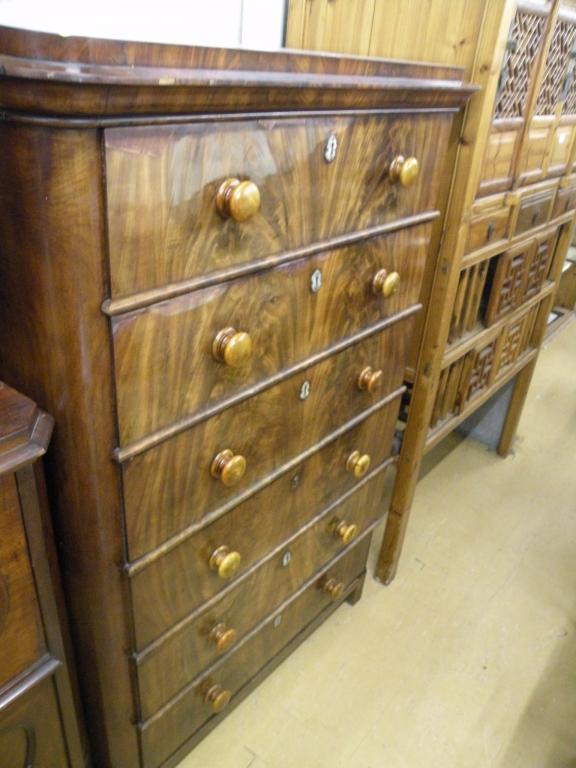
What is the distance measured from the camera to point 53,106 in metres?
0.53

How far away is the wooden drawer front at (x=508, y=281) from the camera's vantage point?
5.43 feet

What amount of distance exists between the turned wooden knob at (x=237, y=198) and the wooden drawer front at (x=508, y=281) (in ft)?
3.66

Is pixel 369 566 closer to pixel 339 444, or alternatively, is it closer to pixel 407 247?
pixel 339 444

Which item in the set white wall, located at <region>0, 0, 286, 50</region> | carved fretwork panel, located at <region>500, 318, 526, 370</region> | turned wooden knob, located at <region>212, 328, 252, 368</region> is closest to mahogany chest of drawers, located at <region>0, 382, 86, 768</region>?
turned wooden knob, located at <region>212, 328, 252, 368</region>

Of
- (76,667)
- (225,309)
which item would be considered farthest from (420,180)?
(76,667)

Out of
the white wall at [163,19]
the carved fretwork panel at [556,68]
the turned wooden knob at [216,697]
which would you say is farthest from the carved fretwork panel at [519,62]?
the turned wooden knob at [216,697]

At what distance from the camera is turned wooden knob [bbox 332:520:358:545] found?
1.35 m

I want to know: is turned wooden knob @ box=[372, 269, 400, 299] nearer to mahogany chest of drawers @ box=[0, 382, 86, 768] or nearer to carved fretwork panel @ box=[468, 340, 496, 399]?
mahogany chest of drawers @ box=[0, 382, 86, 768]

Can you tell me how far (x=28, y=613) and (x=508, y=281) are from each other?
1.49m

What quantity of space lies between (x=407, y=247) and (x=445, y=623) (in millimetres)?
1083

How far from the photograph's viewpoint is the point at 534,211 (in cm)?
169

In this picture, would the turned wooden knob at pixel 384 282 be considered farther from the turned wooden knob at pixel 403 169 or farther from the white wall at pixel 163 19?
the white wall at pixel 163 19

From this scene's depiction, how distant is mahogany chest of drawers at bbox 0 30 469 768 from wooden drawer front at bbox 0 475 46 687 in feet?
0.32

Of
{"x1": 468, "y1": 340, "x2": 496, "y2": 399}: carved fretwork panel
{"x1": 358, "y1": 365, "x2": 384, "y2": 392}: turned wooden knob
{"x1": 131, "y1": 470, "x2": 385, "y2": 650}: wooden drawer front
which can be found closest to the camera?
{"x1": 131, "y1": 470, "x2": 385, "y2": 650}: wooden drawer front
